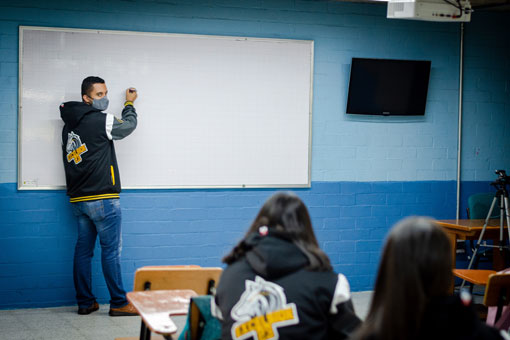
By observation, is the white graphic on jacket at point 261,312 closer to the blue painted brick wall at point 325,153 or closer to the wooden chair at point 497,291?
the wooden chair at point 497,291

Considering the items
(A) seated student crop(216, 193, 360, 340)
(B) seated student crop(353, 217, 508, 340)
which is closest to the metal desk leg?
(A) seated student crop(216, 193, 360, 340)

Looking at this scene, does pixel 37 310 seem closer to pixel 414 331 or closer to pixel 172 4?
pixel 172 4

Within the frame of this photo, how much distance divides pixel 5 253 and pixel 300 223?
3600mm

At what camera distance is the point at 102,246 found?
4867 millimetres

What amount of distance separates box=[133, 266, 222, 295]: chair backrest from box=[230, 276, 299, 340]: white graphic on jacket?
831 millimetres

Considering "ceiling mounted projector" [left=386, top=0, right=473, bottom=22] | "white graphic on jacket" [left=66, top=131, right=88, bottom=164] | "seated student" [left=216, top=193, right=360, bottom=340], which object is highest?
"ceiling mounted projector" [left=386, top=0, right=473, bottom=22]

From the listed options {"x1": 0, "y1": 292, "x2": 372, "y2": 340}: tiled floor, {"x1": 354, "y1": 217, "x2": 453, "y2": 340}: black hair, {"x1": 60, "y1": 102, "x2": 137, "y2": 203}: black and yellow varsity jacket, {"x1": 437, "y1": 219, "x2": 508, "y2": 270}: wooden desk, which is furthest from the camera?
{"x1": 437, "y1": 219, "x2": 508, "y2": 270}: wooden desk

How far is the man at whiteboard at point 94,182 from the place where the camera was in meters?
4.78

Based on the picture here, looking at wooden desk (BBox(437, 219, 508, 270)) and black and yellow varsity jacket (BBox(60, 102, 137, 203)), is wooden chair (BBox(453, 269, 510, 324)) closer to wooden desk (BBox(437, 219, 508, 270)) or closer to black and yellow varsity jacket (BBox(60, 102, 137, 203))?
wooden desk (BBox(437, 219, 508, 270))

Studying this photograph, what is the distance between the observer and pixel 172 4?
5.27 meters

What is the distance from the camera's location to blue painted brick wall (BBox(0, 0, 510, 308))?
5.04 m

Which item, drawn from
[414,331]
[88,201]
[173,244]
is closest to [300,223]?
[414,331]

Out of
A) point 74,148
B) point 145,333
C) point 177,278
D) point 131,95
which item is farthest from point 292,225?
point 131,95

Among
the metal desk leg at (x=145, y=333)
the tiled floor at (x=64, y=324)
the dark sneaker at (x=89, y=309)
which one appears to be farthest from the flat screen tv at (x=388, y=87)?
the metal desk leg at (x=145, y=333)
